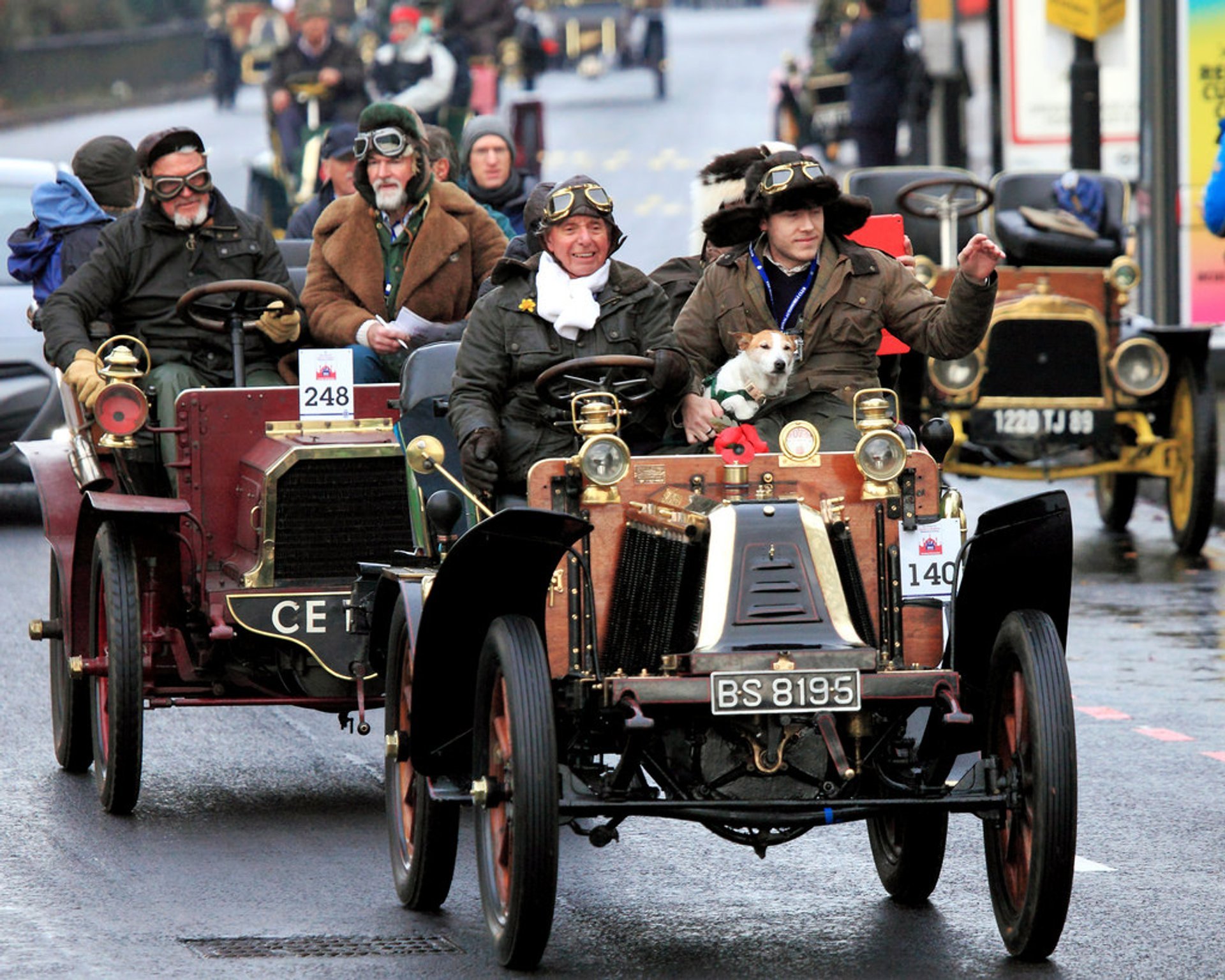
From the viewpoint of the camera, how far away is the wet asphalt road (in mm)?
6250

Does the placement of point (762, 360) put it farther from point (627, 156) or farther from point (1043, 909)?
point (627, 156)

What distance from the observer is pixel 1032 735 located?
→ 5863mm

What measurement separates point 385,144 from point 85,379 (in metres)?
1.59

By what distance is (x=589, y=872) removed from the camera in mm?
7309

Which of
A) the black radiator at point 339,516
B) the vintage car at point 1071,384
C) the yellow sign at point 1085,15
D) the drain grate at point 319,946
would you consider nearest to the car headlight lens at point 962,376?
the vintage car at point 1071,384

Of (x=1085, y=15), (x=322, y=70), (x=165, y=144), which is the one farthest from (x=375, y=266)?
(x=322, y=70)

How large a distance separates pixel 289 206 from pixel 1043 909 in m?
18.7

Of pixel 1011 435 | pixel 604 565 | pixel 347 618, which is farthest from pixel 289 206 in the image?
pixel 604 565

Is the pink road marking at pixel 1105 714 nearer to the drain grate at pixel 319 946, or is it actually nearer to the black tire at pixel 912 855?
the black tire at pixel 912 855

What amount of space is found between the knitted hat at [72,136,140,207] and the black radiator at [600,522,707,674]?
4817 millimetres

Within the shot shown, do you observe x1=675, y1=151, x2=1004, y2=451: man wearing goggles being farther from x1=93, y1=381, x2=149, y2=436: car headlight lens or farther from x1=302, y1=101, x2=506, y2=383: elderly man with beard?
x1=302, y1=101, x2=506, y2=383: elderly man with beard

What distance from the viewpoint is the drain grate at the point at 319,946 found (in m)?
6.29

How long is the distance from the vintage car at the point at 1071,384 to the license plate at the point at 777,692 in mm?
7590

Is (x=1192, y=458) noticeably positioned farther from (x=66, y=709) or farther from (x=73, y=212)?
(x=66, y=709)
